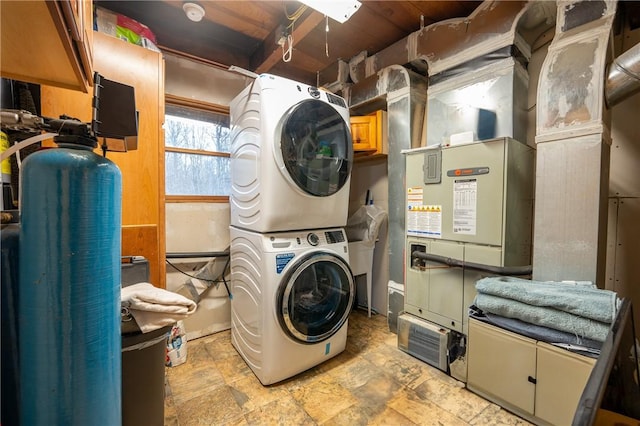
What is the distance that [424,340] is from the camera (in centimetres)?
202

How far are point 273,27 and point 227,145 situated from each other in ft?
3.75

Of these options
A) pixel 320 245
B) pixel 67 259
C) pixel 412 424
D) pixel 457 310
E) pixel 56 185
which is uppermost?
pixel 56 185

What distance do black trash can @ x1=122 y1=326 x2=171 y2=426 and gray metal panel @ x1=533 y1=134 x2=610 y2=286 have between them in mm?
2017

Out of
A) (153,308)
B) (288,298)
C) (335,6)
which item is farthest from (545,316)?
(335,6)

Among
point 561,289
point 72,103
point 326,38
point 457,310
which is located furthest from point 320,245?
point 326,38

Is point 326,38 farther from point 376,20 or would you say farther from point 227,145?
point 227,145

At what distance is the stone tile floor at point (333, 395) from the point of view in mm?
1520

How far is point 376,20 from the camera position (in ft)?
7.32

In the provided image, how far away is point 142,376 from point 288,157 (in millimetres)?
1328

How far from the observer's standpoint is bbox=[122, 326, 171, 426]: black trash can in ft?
2.87

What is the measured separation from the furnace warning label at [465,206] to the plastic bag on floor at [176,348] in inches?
85.8

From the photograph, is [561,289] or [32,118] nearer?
[32,118]

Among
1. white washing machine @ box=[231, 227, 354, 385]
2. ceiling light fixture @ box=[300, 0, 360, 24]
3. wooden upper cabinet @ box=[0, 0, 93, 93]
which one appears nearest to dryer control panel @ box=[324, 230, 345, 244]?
white washing machine @ box=[231, 227, 354, 385]

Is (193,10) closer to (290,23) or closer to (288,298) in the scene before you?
(290,23)
